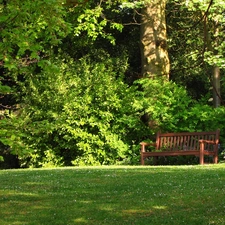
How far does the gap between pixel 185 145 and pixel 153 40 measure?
4729 millimetres

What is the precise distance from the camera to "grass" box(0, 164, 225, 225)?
7367 mm

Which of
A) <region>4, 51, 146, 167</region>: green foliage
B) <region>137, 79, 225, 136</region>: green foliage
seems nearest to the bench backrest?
<region>137, 79, 225, 136</region>: green foliage

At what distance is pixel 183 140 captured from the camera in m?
17.2

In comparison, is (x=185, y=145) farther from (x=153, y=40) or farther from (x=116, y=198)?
(x=116, y=198)

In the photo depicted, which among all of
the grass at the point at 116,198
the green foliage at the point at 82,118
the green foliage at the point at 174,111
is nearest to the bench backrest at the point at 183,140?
the green foliage at the point at 174,111

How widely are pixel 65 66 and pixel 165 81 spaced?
3496 millimetres

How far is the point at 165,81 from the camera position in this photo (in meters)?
→ 19.6

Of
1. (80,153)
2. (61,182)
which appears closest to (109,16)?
(80,153)

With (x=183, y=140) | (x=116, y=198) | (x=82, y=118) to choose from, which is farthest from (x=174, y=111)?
(x=116, y=198)

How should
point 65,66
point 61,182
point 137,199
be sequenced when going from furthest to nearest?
1. point 65,66
2. point 61,182
3. point 137,199

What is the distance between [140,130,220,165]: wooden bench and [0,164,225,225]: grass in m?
3.46

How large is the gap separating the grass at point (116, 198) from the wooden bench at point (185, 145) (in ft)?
11.4

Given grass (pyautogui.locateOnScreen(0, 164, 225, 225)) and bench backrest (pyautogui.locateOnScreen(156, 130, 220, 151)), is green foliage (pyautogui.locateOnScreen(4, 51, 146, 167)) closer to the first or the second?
bench backrest (pyautogui.locateOnScreen(156, 130, 220, 151))

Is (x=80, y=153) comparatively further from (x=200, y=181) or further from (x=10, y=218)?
(x=10, y=218)
